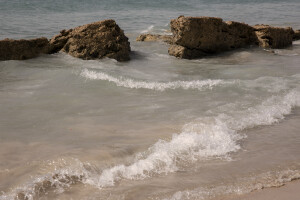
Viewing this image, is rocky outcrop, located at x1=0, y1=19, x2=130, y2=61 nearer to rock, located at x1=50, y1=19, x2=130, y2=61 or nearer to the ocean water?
rock, located at x1=50, y1=19, x2=130, y2=61

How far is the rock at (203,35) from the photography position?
29.7ft

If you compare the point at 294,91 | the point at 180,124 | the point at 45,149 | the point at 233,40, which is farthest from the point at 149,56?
the point at 45,149

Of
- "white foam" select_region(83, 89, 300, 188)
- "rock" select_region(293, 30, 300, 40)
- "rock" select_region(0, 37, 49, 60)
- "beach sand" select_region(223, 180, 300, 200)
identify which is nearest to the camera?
"beach sand" select_region(223, 180, 300, 200)

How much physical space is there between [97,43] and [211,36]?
10.9 ft

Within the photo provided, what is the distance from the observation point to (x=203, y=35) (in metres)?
9.29

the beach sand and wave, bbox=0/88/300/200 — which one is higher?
wave, bbox=0/88/300/200

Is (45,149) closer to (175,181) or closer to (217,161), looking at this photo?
(175,181)

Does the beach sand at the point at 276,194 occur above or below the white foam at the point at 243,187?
below

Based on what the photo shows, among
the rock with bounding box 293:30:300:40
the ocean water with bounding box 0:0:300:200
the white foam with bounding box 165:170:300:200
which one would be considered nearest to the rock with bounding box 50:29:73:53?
the ocean water with bounding box 0:0:300:200

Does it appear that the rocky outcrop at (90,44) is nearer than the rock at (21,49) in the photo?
No

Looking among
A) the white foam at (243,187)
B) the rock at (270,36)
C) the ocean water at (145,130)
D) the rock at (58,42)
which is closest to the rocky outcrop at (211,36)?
the rock at (270,36)

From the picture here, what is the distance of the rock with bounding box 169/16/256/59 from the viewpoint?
9062 mm

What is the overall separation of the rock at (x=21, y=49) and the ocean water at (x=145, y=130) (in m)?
0.34

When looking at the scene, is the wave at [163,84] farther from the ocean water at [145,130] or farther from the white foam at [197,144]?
the white foam at [197,144]
